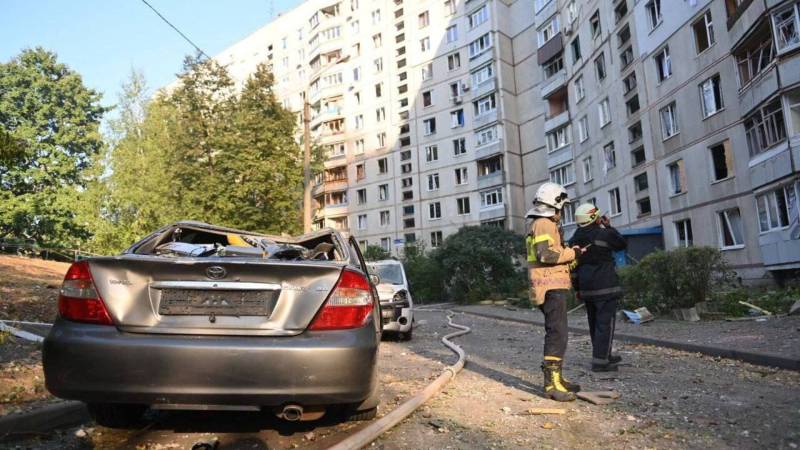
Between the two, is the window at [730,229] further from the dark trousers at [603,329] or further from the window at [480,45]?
the window at [480,45]

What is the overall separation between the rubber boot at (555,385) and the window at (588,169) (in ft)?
102

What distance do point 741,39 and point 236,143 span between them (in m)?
22.5

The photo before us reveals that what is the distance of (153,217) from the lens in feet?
109

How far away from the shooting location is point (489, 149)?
1791 inches

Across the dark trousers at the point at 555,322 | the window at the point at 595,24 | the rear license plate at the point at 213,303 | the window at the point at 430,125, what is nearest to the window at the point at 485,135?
the window at the point at 430,125

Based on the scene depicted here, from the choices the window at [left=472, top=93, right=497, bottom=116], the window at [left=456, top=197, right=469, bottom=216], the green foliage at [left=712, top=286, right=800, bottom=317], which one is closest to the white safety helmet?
the green foliage at [left=712, top=286, right=800, bottom=317]

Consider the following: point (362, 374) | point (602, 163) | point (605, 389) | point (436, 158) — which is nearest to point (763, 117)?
point (602, 163)

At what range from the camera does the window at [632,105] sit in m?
28.9

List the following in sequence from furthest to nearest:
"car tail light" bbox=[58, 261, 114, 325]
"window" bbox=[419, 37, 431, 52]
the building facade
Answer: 1. "window" bbox=[419, 37, 431, 52]
2. the building facade
3. "car tail light" bbox=[58, 261, 114, 325]

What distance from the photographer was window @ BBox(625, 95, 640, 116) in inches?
1137

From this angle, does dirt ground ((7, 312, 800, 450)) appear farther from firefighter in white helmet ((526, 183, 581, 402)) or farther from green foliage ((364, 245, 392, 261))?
green foliage ((364, 245, 392, 261))

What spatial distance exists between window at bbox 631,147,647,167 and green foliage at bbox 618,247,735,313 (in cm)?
1770

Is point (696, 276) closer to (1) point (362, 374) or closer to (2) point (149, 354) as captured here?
(1) point (362, 374)

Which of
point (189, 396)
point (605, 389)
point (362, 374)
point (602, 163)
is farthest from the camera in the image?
point (602, 163)
